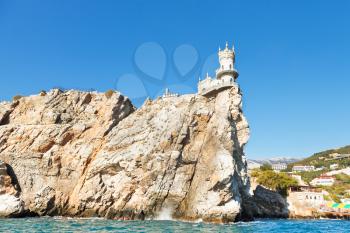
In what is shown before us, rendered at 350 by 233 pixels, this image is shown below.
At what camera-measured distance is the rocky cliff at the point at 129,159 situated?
4150 cm

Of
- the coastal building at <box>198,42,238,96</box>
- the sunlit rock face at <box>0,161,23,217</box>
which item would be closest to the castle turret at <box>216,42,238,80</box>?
the coastal building at <box>198,42,238,96</box>

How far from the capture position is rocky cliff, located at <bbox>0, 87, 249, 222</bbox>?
41.5 meters

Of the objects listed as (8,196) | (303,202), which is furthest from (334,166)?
(8,196)

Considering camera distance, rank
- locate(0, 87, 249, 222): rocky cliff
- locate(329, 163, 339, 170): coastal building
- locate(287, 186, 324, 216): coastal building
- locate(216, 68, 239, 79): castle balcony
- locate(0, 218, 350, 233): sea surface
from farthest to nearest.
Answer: locate(329, 163, 339, 170): coastal building, locate(287, 186, 324, 216): coastal building, locate(216, 68, 239, 79): castle balcony, locate(0, 87, 249, 222): rocky cliff, locate(0, 218, 350, 233): sea surface

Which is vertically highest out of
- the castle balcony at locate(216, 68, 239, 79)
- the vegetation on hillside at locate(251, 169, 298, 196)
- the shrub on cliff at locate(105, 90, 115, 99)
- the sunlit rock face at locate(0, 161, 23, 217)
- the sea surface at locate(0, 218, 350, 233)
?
the castle balcony at locate(216, 68, 239, 79)

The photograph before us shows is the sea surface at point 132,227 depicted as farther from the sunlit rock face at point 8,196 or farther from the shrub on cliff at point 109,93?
the shrub on cliff at point 109,93

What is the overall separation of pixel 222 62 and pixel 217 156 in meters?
17.8

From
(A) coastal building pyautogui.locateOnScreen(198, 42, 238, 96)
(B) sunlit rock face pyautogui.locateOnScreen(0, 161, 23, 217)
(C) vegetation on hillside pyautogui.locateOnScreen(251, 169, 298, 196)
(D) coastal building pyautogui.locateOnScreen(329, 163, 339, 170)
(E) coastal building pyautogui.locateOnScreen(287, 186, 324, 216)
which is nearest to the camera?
(B) sunlit rock face pyautogui.locateOnScreen(0, 161, 23, 217)

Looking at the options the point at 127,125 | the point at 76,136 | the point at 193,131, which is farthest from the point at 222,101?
the point at 76,136

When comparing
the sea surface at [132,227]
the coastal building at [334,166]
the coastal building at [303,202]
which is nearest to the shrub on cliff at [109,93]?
the sea surface at [132,227]

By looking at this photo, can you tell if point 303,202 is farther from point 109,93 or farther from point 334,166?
point 334,166

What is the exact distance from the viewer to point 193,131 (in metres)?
45.3

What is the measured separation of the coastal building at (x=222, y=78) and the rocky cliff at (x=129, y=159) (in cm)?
100

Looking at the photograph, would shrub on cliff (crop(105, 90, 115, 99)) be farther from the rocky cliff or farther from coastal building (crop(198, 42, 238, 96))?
coastal building (crop(198, 42, 238, 96))
